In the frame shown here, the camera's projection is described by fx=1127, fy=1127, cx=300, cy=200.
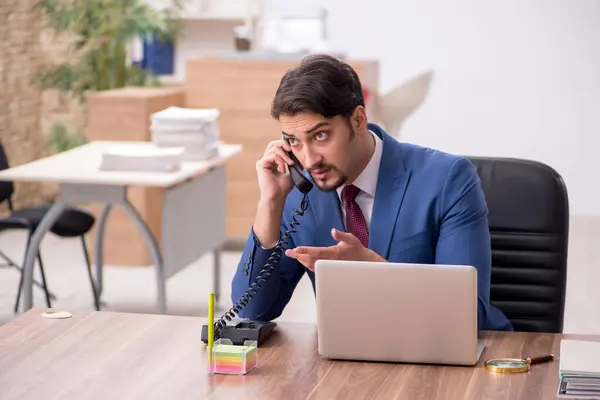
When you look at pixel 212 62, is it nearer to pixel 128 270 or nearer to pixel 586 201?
pixel 128 270

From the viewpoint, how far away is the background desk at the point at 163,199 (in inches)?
171

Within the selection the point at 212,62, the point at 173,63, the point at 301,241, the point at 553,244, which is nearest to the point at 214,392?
the point at 301,241

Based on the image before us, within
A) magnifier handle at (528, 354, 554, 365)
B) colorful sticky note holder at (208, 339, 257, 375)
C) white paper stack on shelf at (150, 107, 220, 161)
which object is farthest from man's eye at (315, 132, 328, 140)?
white paper stack on shelf at (150, 107, 220, 161)

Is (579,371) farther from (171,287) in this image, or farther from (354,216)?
(171,287)

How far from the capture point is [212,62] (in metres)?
6.45

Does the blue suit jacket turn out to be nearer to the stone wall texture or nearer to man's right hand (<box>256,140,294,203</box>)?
man's right hand (<box>256,140,294,203</box>)

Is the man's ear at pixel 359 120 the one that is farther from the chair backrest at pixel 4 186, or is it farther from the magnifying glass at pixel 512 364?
the chair backrest at pixel 4 186

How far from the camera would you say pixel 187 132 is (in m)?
4.82

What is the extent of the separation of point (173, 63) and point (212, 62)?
51.6 inches

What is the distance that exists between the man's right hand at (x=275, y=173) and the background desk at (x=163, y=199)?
1725mm

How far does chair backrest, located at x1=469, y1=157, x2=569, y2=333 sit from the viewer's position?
2787 mm

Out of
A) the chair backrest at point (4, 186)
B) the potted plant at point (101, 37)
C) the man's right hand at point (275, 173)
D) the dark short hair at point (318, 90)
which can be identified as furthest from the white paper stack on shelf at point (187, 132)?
the dark short hair at point (318, 90)

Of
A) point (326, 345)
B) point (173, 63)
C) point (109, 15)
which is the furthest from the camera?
point (173, 63)

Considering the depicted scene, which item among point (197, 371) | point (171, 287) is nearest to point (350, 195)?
point (197, 371)
